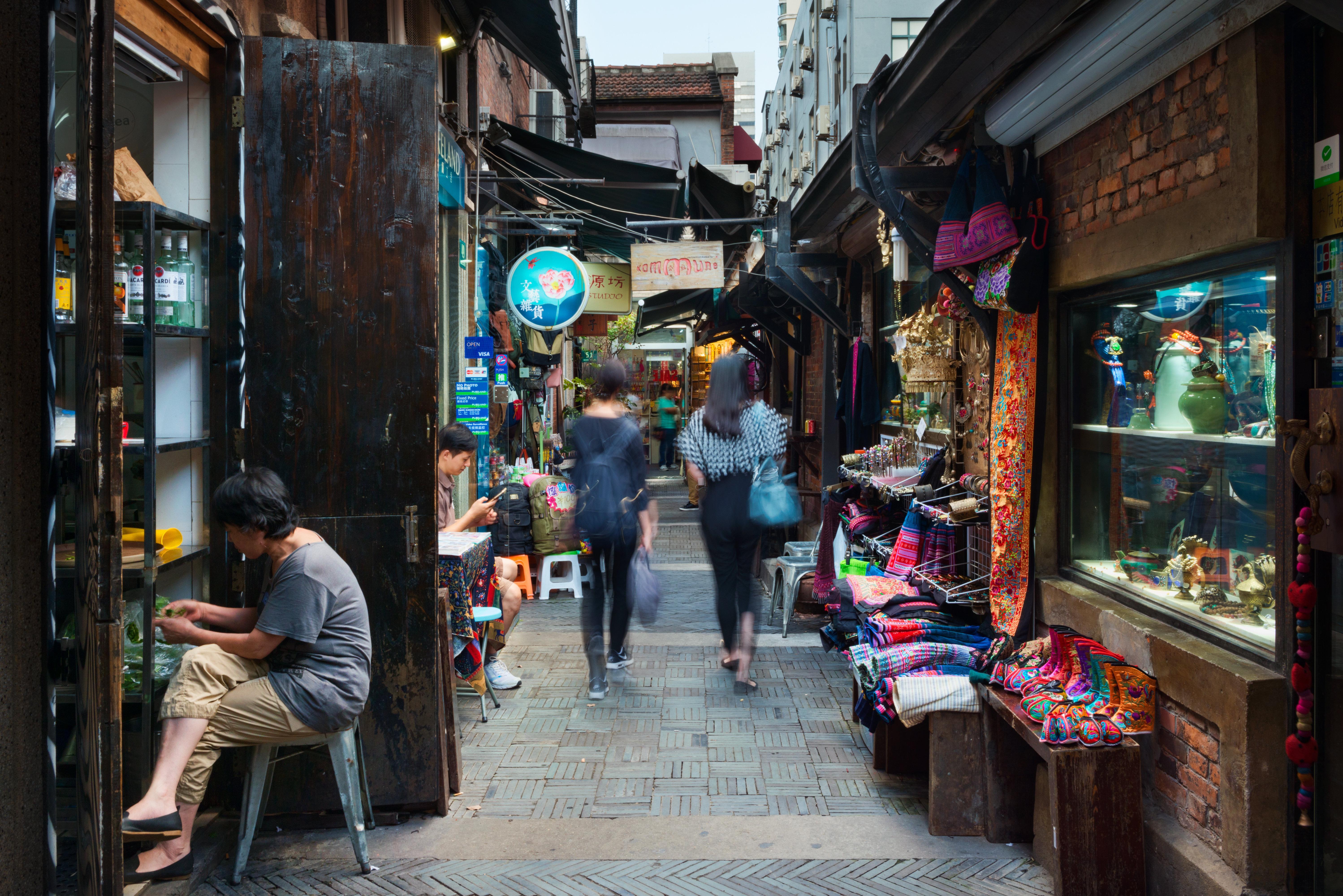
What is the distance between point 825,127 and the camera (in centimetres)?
1269

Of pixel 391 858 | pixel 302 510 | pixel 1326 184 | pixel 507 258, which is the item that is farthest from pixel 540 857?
pixel 507 258

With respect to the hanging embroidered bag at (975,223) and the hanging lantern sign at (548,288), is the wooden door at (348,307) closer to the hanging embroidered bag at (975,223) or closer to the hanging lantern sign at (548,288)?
the hanging embroidered bag at (975,223)

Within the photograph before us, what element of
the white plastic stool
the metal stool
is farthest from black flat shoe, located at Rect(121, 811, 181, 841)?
the white plastic stool

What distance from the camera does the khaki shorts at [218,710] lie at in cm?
354

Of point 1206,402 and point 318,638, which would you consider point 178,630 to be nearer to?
point 318,638

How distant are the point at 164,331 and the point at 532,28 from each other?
6.21 metres

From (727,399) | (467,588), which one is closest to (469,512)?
(467,588)

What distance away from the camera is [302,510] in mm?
4164

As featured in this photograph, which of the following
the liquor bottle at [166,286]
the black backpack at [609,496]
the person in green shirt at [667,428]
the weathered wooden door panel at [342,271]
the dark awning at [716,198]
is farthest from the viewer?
the person in green shirt at [667,428]

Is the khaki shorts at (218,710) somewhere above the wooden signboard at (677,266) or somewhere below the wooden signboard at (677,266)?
below

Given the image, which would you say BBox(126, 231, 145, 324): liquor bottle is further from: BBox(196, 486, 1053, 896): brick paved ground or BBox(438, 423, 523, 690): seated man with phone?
BBox(438, 423, 523, 690): seated man with phone

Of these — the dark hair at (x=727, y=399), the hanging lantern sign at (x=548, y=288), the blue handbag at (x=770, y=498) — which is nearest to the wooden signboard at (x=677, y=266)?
the hanging lantern sign at (x=548, y=288)

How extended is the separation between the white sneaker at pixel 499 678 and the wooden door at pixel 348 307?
190cm

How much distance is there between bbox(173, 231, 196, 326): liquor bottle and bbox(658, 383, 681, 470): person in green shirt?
20.3m
